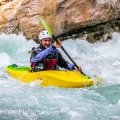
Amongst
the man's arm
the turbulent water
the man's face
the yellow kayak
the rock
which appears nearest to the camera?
the turbulent water

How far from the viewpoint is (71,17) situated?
13039 mm

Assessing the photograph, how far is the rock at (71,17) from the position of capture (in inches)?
509

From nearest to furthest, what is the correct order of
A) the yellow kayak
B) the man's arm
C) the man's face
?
the yellow kayak < the man's arm < the man's face

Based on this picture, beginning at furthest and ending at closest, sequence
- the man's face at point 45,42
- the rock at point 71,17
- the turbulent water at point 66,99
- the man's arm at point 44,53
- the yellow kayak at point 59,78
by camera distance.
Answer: the rock at point 71,17 < the man's face at point 45,42 < the man's arm at point 44,53 < the yellow kayak at point 59,78 < the turbulent water at point 66,99

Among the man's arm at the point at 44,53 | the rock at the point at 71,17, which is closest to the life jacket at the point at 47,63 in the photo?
the man's arm at the point at 44,53

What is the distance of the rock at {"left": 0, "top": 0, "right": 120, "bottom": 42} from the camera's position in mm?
12939

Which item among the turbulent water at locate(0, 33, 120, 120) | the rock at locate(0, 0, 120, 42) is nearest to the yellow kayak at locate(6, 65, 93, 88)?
the turbulent water at locate(0, 33, 120, 120)

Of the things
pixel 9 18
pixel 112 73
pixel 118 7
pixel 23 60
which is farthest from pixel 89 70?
pixel 9 18

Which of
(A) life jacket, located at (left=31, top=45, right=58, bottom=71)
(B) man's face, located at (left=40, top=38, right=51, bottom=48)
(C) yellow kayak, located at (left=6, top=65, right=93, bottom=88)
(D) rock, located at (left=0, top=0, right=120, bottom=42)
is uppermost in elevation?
(D) rock, located at (left=0, top=0, right=120, bottom=42)

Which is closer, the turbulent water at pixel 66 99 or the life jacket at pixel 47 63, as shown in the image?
the turbulent water at pixel 66 99

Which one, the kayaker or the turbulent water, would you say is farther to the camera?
the kayaker

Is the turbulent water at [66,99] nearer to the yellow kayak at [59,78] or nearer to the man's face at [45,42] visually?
the yellow kayak at [59,78]

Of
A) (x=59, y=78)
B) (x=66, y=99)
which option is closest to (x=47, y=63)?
(x=59, y=78)

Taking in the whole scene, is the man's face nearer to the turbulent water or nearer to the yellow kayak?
the yellow kayak
